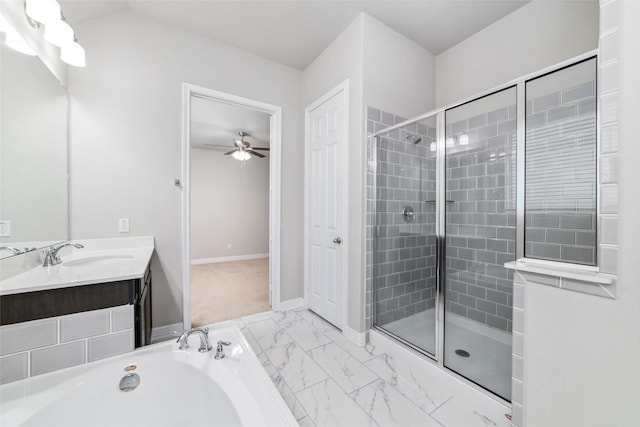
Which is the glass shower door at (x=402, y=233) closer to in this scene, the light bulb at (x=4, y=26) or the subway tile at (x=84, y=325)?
the subway tile at (x=84, y=325)

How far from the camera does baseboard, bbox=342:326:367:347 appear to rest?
213 centimetres

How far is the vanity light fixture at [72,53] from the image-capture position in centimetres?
154

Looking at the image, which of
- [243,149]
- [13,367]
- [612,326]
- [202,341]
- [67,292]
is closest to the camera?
[612,326]

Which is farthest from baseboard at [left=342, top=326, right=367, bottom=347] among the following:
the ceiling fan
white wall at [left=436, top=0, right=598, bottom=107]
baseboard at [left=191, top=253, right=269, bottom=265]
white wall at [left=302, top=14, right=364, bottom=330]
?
baseboard at [left=191, top=253, right=269, bottom=265]

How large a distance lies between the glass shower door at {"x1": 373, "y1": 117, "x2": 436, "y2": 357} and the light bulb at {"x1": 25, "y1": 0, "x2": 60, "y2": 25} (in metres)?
2.24

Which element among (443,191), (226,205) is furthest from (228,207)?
(443,191)

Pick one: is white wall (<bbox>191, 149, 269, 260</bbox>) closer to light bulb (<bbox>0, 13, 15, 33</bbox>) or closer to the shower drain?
light bulb (<bbox>0, 13, 15, 33</bbox>)

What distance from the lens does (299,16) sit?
2.16m

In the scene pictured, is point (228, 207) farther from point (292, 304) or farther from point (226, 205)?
point (292, 304)

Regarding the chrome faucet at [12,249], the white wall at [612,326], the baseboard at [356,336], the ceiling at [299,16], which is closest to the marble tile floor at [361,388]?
the baseboard at [356,336]

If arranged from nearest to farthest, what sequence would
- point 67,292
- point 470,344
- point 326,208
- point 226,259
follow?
1. point 67,292
2. point 470,344
3. point 326,208
4. point 226,259

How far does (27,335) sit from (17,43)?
1485mm

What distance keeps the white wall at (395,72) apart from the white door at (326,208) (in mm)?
339

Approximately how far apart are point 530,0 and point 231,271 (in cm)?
531
